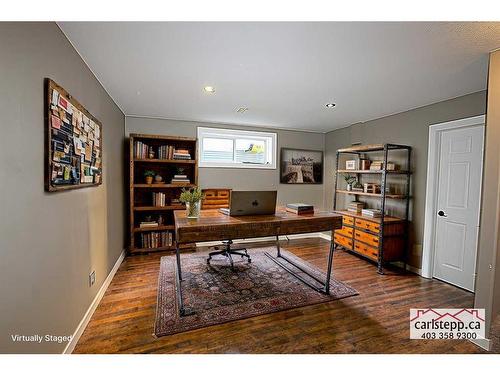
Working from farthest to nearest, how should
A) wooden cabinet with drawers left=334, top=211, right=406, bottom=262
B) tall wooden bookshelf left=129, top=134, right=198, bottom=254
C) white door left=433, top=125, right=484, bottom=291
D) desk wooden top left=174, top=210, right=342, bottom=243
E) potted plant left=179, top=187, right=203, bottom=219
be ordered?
tall wooden bookshelf left=129, top=134, right=198, bottom=254 → wooden cabinet with drawers left=334, top=211, right=406, bottom=262 → white door left=433, top=125, right=484, bottom=291 → potted plant left=179, top=187, right=203, bottom=219 → desk wooden top left=174, top=210, right=342, bottom=243

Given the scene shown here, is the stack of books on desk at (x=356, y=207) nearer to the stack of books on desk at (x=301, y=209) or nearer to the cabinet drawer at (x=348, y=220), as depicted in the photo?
the cabinet drawer at (x=348, y=220)

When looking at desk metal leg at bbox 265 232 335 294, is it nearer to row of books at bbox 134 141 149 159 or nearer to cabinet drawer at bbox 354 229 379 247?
cabinet drawer at bbox 354 229 379 247

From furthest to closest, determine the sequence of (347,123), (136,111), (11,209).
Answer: (347,123) < (136,111) < (11,209)

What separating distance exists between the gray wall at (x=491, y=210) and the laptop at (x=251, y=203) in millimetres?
1706

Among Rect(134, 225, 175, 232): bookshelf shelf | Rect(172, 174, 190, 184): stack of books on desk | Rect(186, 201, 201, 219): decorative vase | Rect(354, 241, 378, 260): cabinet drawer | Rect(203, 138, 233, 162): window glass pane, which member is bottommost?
Rect(354, 241, 378, 260): cabinet drawer

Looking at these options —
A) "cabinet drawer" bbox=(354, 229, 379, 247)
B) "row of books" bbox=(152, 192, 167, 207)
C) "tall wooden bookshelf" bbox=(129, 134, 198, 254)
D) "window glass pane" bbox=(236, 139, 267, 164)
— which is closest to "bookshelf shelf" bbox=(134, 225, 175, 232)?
"tall wooden bookshelf" bbox=(129, 134, 198, 254)

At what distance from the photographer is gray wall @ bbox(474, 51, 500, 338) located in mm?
1745

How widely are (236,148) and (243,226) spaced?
2.67 m

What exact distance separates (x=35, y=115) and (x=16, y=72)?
9.0 inches

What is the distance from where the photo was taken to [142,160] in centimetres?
369

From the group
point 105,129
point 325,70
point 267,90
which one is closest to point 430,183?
point 325,70

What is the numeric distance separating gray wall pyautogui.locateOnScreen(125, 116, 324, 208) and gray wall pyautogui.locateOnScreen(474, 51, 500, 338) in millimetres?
3221

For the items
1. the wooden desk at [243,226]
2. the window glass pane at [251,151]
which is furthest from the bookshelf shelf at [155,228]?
the window glass pane at [251,151]
